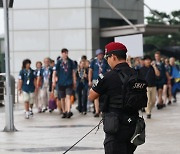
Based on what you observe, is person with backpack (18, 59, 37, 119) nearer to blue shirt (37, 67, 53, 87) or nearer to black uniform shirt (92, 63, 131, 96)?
blue shirt (37, 67, 53, 87)

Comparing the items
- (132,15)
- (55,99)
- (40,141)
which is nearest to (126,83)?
(40,141)

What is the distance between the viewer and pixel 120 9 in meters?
38.1

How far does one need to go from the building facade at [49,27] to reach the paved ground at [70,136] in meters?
17.6

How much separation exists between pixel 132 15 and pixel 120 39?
1816 centimetres

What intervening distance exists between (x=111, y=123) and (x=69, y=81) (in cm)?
1172

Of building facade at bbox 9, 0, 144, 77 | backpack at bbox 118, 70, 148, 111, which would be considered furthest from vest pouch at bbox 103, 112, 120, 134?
building facade at bbox 9, 0, 144, 77

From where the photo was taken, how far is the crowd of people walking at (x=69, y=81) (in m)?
18.2

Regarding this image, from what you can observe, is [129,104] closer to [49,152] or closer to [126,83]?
[126,83]

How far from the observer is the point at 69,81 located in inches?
715

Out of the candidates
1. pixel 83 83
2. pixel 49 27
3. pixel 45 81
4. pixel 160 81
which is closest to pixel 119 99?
pixel 83 83

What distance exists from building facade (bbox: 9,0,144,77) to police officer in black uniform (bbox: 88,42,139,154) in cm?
2957

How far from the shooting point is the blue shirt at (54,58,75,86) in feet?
59.5

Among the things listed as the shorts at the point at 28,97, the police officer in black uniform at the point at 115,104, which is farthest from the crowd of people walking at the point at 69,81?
the police officer in black uniform at the point at 115,104

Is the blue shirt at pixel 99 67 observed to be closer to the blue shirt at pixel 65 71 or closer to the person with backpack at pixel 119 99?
the blue shirt at pixel 65 71
